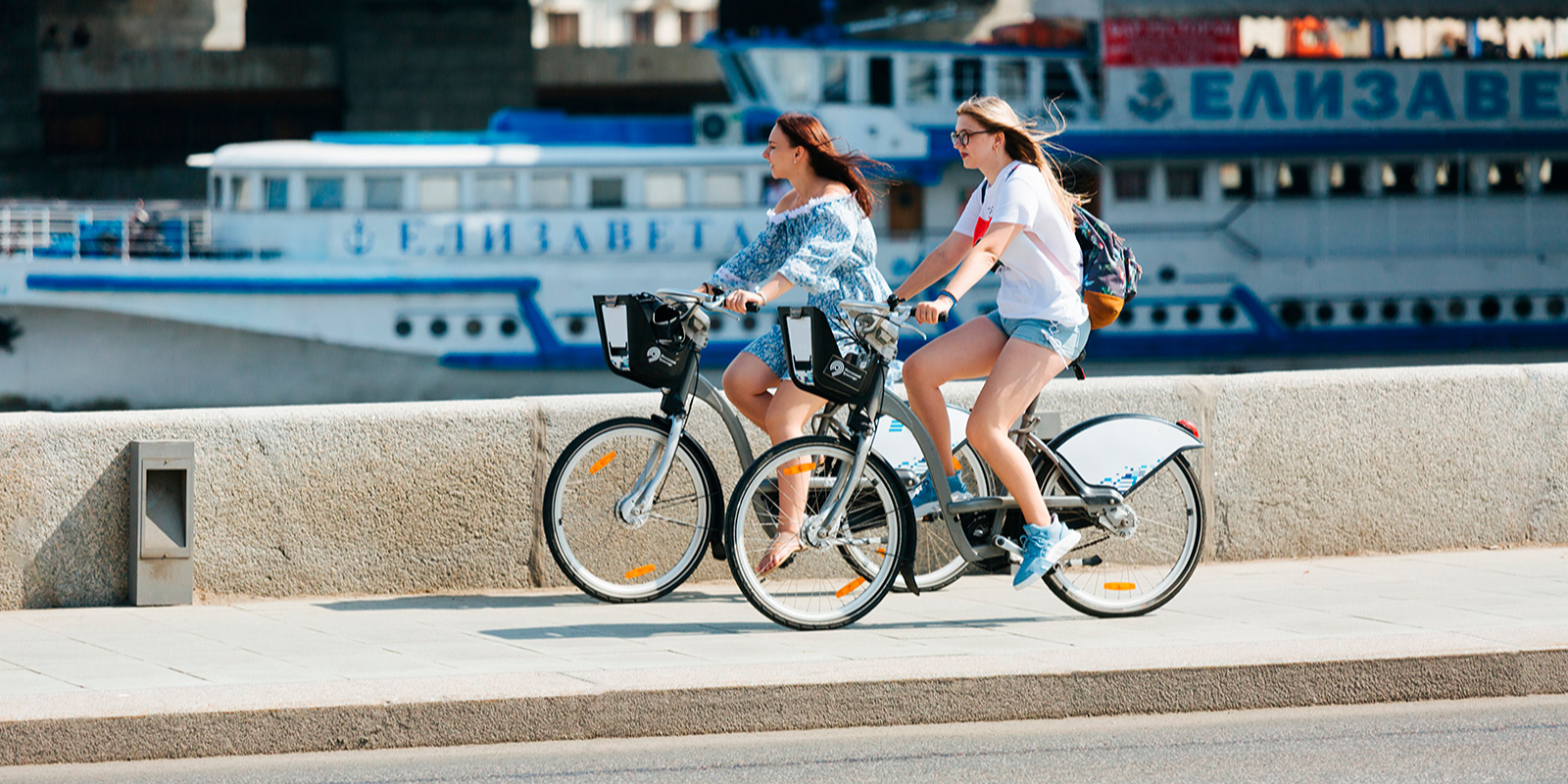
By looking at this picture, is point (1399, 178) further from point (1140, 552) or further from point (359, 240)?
point (1140, 552)

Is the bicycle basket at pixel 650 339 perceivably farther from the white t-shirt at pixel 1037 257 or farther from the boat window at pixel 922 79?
the boat window at pixel 922 79

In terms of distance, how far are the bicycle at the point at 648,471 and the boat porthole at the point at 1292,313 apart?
16243mm

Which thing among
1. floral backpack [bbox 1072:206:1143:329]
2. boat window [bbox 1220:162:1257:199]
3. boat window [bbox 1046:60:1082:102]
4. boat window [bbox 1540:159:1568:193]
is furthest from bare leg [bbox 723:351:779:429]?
boat window [bbox 1540:159:1568:193]

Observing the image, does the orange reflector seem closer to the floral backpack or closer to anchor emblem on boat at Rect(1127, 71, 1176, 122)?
the floral backpack

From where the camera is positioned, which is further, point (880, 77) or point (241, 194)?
point (880, 77)

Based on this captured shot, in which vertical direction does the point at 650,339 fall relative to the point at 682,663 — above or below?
above

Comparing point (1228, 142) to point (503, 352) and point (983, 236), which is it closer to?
point (503, 352)

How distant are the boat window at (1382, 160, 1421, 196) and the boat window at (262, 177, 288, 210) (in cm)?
1258

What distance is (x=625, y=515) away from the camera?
5.45m

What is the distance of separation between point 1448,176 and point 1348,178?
138 cm

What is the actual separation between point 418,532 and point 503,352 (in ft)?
44.7

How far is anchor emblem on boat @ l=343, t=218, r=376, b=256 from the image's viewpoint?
19203 mm

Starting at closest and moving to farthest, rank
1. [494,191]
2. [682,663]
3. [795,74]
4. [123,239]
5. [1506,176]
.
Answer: [682,663], [123,239], [494,191], [795,74], [1506,176]

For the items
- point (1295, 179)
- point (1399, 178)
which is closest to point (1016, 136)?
point (1295, 179)
